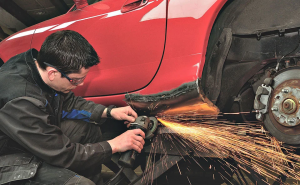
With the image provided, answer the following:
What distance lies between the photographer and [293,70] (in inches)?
52.8

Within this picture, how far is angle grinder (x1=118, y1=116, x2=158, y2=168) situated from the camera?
151 centimetres

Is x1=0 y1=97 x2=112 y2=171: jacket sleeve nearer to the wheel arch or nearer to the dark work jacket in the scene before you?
the dark work jacket

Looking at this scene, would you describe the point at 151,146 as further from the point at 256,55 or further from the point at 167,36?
the point at 256,55

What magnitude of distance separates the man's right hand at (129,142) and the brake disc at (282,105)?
2.55 ft

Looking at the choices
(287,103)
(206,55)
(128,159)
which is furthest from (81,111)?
(287,103)

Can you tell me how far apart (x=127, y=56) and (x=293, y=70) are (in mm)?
1113

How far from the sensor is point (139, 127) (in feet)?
5.28

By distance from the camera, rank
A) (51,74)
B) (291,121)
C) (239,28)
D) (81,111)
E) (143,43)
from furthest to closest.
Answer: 1. (81,111)
2. (143,43)
3. (239,28)
4. (51,74)
5. (291,121)

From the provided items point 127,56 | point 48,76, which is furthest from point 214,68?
point 48,76

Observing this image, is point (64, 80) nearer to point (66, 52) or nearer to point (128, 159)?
point (66, 52)

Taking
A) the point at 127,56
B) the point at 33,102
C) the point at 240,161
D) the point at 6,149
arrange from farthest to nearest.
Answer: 1. the point at 127,56
2. the point at 240,161
3. the point at 6,149
4. the point at 33,102

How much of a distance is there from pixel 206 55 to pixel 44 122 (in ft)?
3.73

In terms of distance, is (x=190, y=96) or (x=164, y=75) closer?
(x=190, y=96)

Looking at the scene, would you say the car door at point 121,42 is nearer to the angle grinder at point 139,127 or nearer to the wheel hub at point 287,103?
the angle grinder at point 139,127
